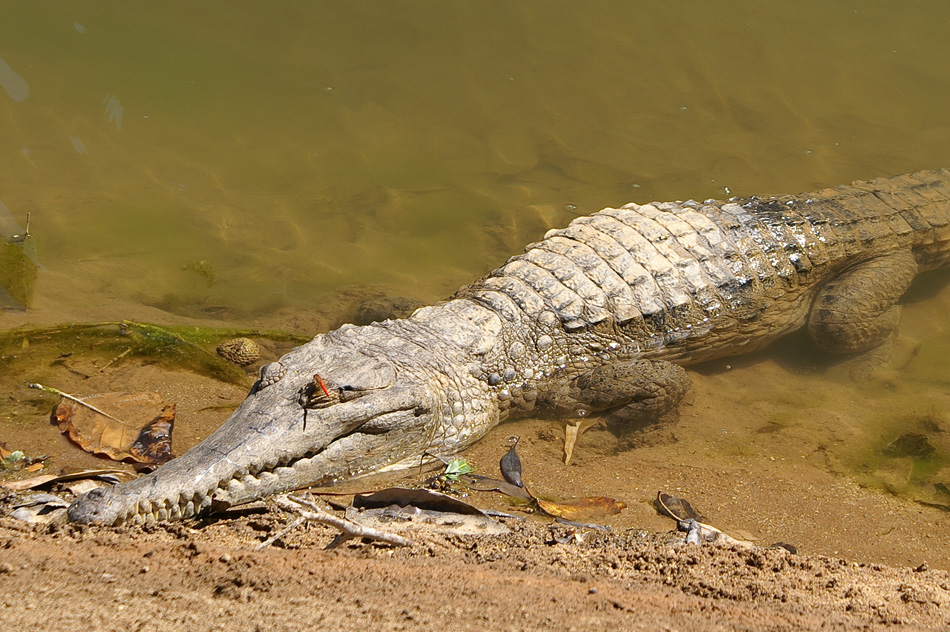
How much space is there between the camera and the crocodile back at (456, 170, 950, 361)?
452 centimetres

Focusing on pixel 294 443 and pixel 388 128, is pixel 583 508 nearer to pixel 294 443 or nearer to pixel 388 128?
pixel 294 443

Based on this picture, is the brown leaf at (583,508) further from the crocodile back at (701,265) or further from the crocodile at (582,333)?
the crocodile back at (701,265)

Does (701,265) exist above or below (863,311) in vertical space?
above

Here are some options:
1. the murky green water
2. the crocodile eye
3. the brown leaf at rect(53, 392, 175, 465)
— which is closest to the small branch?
the brown leaf at rect(53, 392, 175, 465)

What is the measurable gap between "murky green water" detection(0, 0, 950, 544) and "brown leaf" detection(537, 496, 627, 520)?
221 cm

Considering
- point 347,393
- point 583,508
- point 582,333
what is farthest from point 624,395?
point 347,393

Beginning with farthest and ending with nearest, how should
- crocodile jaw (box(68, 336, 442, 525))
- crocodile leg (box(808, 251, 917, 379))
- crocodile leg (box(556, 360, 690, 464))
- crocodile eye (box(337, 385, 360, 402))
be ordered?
crocodile leg (box(808, 251, 917, 379)) < crocodile leg (box(556, 360, 690, 464)) < crocodile eye (box(337, 385, 360, 402)) < crocodile jaw (box(68, 336, 442, 525))

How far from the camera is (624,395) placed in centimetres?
425

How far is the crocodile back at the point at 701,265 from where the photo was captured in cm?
452

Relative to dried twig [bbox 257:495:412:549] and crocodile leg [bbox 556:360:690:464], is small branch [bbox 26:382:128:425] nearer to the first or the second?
dried twig [bbox 257:495:412:549]

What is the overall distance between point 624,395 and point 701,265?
1.18 m

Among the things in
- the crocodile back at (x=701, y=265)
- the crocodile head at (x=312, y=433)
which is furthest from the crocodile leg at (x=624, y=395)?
the crocodile head at (x=312, y=433)

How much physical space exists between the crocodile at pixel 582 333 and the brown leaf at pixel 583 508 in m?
0.88

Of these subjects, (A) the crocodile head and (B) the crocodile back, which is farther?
(B) the crocodile back
